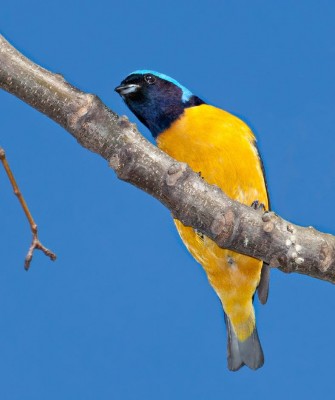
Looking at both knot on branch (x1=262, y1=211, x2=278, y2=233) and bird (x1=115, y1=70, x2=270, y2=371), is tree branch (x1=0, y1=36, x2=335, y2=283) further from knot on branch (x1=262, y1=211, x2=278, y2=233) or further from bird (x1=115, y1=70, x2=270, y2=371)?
bird (x1=115, y1=70, x2=270, y2=371)

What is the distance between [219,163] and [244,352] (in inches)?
29.9

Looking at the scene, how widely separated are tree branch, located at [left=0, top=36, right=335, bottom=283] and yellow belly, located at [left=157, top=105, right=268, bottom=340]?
1.91 ft

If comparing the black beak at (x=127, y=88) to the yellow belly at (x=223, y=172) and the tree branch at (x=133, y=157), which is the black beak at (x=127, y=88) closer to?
the yellow belly at (x=223, y=172)

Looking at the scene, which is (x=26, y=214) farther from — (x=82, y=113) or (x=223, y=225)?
(x=223, y=225)

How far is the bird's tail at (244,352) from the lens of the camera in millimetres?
2459

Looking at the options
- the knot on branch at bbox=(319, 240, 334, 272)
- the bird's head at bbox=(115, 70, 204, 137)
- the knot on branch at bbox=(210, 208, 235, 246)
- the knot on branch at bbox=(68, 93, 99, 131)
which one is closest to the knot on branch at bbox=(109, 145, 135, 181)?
the knot on branch at bbox=(68, 93, 99, 131)

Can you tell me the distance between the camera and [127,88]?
2.40m

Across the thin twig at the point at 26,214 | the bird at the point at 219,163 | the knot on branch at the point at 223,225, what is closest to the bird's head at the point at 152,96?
the bird at the point at 219,163

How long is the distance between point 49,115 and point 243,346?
1321 millimetres

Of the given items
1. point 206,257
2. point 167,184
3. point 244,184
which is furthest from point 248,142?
point 167,184

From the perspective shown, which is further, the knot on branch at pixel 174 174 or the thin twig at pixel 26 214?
the knot on branch at pixel 174 174

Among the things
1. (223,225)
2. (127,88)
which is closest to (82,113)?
(223,225)

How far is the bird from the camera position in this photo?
211cm

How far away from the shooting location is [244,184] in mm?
2107
